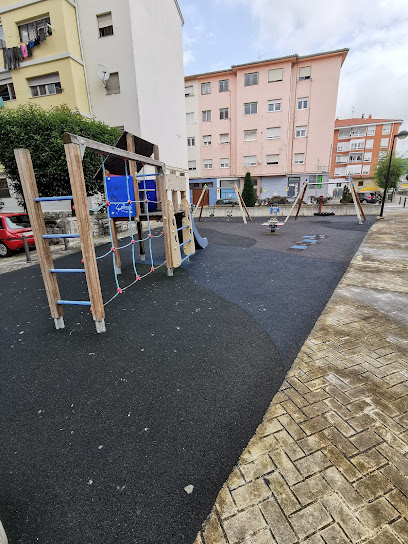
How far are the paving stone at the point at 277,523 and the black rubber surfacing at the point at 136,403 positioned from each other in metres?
0.29

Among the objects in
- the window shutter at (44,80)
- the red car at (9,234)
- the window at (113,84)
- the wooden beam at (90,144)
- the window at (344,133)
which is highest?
the window at (344,133)

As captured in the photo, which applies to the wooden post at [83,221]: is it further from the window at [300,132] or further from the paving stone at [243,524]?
the window at [300,132]

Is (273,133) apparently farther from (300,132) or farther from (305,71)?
(305,71)

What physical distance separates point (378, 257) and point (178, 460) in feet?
22.3

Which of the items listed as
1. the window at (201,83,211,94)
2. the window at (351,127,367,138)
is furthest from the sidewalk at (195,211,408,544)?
the window at (351,127,367,138)

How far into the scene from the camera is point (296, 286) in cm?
488

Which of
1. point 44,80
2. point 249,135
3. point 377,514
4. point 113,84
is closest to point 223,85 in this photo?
point 249,135

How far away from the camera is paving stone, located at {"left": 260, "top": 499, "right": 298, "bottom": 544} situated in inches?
49.6

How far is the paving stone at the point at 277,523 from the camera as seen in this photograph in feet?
4.13

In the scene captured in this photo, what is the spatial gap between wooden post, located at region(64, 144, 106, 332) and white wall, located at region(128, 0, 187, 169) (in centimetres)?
1417

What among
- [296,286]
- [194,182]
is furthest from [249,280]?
[194,182]

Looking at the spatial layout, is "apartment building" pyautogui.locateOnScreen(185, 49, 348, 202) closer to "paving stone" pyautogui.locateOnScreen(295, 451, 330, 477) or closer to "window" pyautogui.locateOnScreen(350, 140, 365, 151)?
"window" pyautogui.locateOnScreen(350, 140, 365, 151)

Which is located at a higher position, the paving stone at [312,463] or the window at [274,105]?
the window at [274,105]

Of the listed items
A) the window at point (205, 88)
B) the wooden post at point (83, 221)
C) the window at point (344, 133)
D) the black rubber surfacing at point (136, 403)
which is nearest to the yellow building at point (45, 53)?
the wooden post at point (83, 221)
